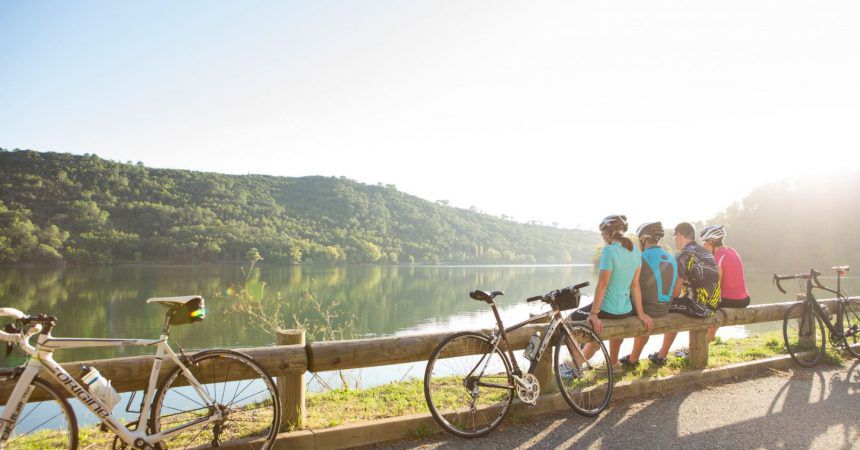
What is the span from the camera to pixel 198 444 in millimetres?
3670

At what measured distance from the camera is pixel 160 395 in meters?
3.26

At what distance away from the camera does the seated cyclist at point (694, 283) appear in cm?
586

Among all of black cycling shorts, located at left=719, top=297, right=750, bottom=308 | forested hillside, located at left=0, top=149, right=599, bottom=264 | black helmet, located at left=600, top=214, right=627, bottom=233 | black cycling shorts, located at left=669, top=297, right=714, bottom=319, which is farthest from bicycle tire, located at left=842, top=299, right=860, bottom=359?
forested hillside, located at left=0, top=149, right=599, bottom=264

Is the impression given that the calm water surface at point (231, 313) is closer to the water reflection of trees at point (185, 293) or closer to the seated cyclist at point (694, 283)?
the water reflection of trees at point (185, 293)

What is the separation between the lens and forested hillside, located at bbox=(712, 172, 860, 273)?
6438 centimetres

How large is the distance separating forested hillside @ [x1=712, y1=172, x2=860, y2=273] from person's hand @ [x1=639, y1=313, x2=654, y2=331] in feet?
236

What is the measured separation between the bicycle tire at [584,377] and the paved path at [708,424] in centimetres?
13

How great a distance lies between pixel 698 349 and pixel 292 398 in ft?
15.7

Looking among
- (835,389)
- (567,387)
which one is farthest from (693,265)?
(567,387)

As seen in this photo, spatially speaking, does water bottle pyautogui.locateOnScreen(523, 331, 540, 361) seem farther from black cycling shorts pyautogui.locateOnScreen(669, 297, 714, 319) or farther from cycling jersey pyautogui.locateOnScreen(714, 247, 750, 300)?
cycling jersey pyautogui.locateOnScreen(714, 247, 750, 300)

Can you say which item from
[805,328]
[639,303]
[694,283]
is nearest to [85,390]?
[639,303]

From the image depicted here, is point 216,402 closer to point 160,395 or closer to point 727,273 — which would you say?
point 160,395

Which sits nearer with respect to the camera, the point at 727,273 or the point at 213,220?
the point at 727,273

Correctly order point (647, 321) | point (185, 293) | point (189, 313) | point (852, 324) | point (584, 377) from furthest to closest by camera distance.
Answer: point (185, 293), point (852, 324), point (647, 321), point (584, 377), point (189, 313)
